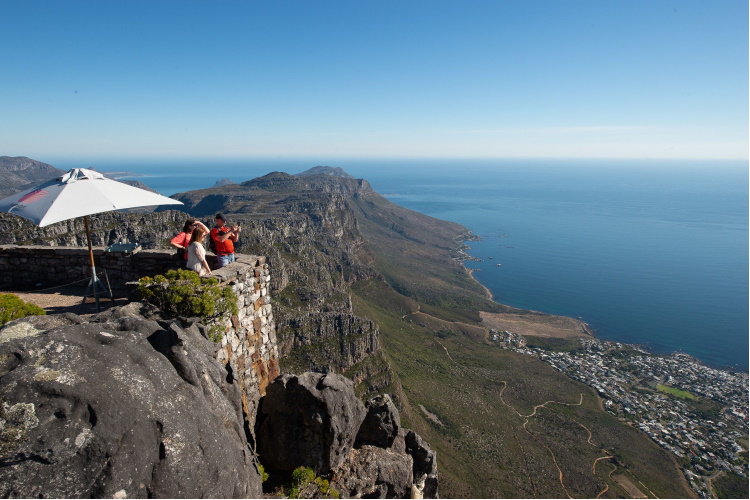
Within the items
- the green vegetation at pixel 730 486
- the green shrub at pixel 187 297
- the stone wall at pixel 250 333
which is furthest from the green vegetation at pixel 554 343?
the green shrub at pixel 187 297

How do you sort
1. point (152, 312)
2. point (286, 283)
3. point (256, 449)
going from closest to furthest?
point (152, 312) → point (256, 449) → point (286, 283)

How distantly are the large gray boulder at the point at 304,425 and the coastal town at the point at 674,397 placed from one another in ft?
309

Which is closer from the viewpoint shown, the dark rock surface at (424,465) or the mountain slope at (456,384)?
the dark rock surface at (424,465)

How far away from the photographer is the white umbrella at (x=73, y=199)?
10.3m

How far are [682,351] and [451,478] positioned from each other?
13585 cm

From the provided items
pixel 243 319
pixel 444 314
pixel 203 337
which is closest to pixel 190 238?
pixel 243 319

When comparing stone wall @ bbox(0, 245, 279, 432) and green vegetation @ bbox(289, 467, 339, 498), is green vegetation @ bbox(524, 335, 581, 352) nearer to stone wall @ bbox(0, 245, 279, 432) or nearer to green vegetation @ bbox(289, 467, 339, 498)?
stone wall @ bbox(0, 245, 279, 432)

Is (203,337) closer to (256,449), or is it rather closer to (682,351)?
(256,449)

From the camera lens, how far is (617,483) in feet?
221

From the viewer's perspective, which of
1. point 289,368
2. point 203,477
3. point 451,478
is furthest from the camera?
point 289,368

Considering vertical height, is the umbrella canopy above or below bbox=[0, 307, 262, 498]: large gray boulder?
above

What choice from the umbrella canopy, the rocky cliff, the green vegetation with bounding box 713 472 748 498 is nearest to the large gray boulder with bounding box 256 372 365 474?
the rocky cliff

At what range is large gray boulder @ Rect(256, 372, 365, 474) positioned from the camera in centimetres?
1109

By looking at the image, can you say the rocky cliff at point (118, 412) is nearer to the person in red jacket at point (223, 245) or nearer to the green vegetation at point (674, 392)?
the person in red jacket at point (223, 245)
